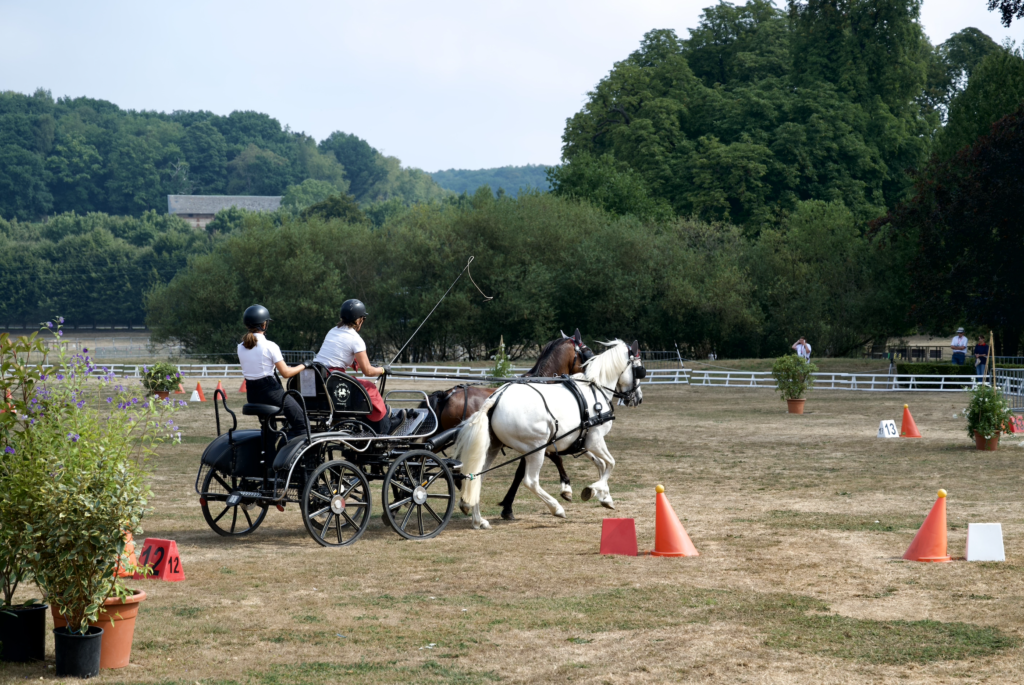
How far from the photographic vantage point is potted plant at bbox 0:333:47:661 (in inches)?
208

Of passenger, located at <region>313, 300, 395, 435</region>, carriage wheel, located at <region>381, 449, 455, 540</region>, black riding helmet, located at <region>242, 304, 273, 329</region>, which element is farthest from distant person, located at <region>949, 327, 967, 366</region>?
black riding helmet, located at <region>242, 304, 273, 329</region>

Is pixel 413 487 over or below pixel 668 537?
over

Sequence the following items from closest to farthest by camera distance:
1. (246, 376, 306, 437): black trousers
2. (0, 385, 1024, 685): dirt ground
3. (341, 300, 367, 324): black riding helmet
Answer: (0, 385, 1024, 685): dirt ground, (246, 376, 306, 437): black trousers, (341, 300, 367, 324): black riding helmet

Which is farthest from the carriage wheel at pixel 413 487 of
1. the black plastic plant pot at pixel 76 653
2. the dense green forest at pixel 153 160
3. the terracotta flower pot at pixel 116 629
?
the dense green forest at pixel 153 160

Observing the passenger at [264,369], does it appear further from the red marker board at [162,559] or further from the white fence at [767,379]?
the white fence at [767,379]

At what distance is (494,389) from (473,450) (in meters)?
1.80

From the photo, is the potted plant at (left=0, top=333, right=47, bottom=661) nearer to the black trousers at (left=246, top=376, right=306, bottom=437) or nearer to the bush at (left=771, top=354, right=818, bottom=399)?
the black trousers at (left=246, top=376, right=306, bottom=437)

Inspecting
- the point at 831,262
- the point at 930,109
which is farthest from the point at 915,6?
the point at 831,262

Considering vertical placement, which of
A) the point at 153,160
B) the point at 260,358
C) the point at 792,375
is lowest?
the point at 792,375

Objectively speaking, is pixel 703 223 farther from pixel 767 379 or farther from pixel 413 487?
pixel 413 487

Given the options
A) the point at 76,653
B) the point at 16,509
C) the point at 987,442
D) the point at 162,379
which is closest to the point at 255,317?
the point at 16,509

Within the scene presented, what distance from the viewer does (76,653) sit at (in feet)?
17.5

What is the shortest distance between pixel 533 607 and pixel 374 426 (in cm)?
330

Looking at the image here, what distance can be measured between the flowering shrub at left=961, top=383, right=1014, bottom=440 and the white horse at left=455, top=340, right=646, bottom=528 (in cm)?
804
